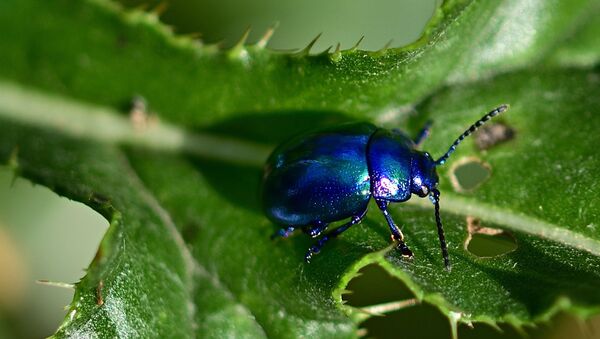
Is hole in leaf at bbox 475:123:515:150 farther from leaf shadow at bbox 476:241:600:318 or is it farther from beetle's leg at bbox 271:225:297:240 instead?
beetle's leg at bbox 271:225:297:240

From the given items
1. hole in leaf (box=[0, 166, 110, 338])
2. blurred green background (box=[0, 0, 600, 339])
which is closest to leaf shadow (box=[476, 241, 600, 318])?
blurred green background (box=[0, 0, 600, 339])

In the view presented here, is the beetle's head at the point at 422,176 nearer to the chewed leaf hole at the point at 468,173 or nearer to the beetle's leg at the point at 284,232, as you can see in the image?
the chewed leaf hole at the point at 468,173

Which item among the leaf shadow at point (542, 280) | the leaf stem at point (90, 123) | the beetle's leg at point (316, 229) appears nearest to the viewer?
the leaf shadow at point (542, 280)

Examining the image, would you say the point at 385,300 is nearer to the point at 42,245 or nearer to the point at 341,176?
the point at 341,176

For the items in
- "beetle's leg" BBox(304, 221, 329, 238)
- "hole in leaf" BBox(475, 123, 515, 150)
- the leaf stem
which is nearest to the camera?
"beetle's leg" BBox(304, 221, 329, 238)

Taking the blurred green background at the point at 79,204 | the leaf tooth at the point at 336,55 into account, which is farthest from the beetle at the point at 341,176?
the blurred green background at the point at 79,204

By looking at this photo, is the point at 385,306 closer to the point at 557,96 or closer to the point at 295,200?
the point at 295,200

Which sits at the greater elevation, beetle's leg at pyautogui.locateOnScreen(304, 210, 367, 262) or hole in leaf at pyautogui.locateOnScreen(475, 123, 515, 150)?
hole in leaf at pyautogui.locateOnScreen(475, 123, 515, 150)

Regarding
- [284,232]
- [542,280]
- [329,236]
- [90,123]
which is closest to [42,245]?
[90,123]

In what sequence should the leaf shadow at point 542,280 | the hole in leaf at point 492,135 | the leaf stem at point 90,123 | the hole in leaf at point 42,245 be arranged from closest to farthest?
1. the leaf shadow at point 542,280
2. the hole in leaf at point 492,135
3. the leaf stem at point 90,123
4. the hole in leaf at point 42,245
